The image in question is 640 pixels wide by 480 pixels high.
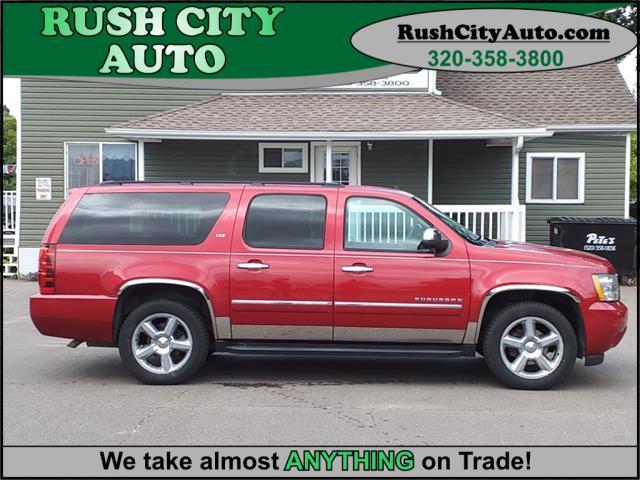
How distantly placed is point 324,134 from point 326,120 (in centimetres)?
82

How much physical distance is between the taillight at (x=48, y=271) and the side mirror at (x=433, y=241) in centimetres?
342

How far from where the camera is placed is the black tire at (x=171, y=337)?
6.43 meters

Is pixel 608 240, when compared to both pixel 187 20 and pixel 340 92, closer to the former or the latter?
pixel 340 92

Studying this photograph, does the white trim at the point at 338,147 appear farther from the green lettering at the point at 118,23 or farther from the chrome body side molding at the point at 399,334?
the chrome body side molding at the point at 399,334

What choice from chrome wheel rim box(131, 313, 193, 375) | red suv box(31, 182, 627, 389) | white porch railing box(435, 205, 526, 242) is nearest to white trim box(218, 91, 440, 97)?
white porch railing box(435, 205, 526, 242)

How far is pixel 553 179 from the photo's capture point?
52.0 feet

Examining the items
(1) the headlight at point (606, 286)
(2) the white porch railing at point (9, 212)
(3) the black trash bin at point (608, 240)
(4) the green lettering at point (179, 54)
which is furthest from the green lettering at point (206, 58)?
(1) the headlight at point (606, 286)

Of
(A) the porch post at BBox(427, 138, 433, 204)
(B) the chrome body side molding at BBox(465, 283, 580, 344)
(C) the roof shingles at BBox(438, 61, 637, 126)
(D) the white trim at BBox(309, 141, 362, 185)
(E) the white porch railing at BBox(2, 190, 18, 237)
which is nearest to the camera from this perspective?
(B) the chrome body side molding at BBox(465, 283, 580, 344)

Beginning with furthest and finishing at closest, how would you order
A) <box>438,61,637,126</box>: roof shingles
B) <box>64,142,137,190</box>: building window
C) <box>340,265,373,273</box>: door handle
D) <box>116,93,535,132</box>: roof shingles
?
<box>438,61,637,126</box>: roof shingles → <box>64,142,137,190</box>: building window → <box>116,93,535,132</box>: roof shingles → <box>340,265,373,273</box>: door handle

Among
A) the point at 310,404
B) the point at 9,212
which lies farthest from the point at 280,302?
the point at 9,212

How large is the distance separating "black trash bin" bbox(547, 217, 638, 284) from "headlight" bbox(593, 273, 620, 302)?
7734 millimetres

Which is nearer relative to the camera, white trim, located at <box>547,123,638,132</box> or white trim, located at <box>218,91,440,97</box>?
white trim, located at <box>547,123,638,132</box>

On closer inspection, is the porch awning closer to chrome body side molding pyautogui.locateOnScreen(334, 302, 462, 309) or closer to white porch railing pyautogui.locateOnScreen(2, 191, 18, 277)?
white porch railing pyautogui.locateOnScreen(2, 191, 18, 277)

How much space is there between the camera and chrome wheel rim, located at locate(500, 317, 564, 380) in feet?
20.7
